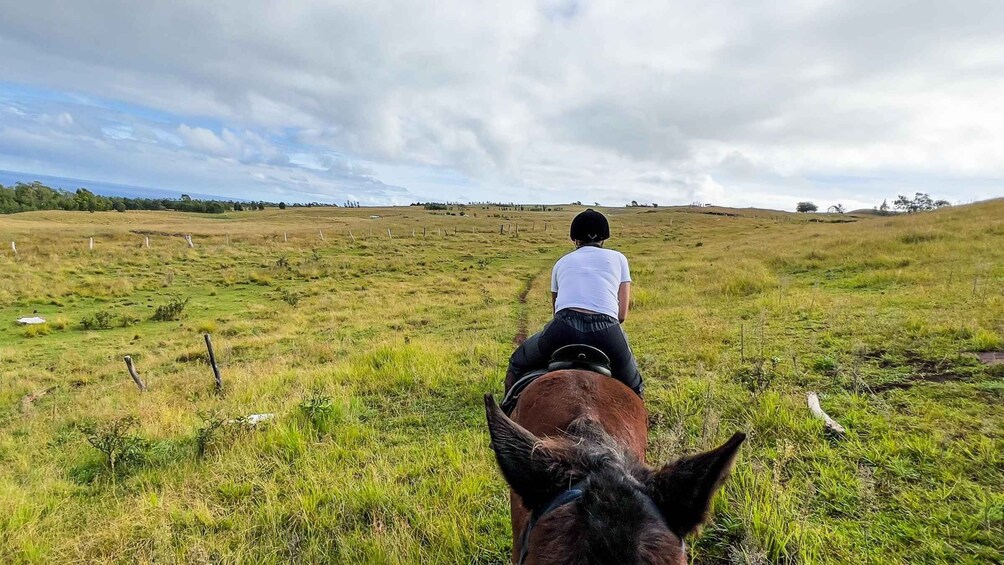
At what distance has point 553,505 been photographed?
167 centimetres

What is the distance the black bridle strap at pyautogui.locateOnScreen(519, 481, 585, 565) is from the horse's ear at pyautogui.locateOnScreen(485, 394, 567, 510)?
0.14 feet

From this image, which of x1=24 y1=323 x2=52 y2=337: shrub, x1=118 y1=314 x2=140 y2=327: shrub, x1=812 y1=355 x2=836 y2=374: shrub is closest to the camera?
x1=812 y1=355 x2=836 y2=374: shrub

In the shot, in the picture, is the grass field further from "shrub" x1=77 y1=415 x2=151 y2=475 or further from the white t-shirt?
the white t-shirt

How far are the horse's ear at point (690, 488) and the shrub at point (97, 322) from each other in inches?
792

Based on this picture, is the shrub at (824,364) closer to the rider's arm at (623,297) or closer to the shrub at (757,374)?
the shrub at (757,374)

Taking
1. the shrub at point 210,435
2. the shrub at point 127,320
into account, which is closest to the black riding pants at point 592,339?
the shrub at point 210,435

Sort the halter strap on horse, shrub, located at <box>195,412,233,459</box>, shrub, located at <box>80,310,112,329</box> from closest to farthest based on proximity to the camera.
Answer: the halter strap on horse → shrub, located at <box>195,412,233,459</box> → shrub, located at <box>80,310,112,329</box>

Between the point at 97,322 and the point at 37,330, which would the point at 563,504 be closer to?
the point at 97,322

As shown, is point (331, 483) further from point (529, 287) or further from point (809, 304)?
point (529, 287)

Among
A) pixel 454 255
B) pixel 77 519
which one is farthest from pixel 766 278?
pixel 454 255

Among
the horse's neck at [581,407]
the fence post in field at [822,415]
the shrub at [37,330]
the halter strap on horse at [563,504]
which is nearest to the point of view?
Answer: the halter strap on horse at [563,504]

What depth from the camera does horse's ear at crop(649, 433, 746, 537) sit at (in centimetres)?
161


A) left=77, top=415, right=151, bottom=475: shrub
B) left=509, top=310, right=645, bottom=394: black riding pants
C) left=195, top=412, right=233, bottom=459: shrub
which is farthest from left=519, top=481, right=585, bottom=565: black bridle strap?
left=77, top=415, right=151, bottom=475: shrub

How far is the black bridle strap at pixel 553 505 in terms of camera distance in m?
1.63
